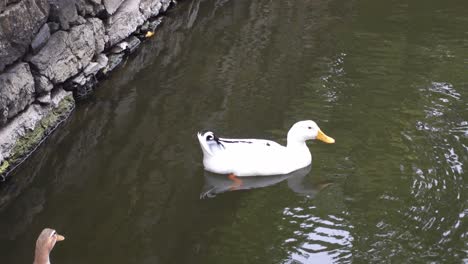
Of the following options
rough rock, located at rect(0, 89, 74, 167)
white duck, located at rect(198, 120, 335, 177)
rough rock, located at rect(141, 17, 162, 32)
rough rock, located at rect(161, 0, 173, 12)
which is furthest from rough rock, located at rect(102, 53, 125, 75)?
white duck, located at rect(198, 120, 335, 177)

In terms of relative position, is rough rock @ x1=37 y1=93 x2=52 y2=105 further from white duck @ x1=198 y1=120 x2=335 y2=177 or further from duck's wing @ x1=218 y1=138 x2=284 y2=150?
duck's wing @ x1=218 y1=138 x2=284 y2=150

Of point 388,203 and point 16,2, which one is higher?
point 16,2

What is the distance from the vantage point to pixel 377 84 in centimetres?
914

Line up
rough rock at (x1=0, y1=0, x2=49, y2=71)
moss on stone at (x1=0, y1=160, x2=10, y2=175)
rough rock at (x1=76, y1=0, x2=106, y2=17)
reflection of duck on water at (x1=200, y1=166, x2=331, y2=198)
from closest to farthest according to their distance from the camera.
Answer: reflection of duck on water at (x1=200, y1=166, x2=331, y2=198)
moss on stone at (x1=0, y1=160, x2=10, y2=175)
rough rock at (x1=0, y1=0, x2=49, y2=71)
rough rock at (x1=76, y1=0, x2=106, y2=17)

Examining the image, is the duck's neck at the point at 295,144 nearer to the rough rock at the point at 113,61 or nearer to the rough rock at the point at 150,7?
the rough rock at the point at 113,61

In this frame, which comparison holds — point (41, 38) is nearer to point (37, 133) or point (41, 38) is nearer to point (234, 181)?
point (37, 133)

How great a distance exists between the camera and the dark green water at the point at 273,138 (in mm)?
6133

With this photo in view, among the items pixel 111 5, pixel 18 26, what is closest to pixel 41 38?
pixel 18 26

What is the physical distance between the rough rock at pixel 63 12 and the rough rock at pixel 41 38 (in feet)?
0.80

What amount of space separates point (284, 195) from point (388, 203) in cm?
97

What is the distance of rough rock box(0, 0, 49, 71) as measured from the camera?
297 inches

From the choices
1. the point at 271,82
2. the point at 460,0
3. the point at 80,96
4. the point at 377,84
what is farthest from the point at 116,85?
the point at 460,0

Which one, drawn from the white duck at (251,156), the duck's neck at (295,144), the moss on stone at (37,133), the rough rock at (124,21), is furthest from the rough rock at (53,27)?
the duck's neck at (295,144)

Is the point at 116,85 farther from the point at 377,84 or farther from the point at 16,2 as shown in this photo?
the point at 377,84
